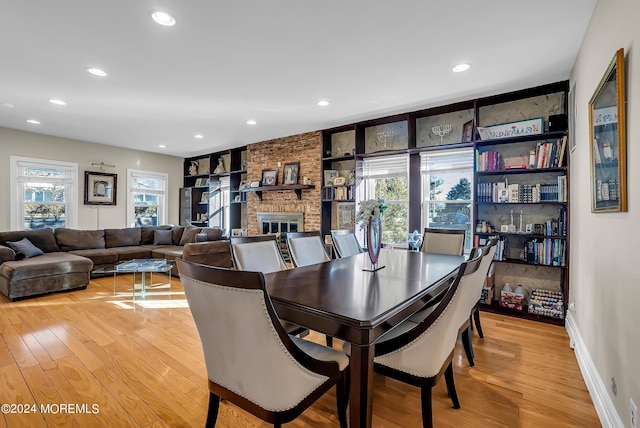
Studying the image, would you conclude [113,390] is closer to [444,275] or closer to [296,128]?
[444,275]

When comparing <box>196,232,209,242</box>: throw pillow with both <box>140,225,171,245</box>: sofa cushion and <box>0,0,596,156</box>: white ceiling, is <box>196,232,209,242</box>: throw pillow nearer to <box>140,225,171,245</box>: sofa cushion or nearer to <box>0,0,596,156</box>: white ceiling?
<box>140,225,171,245</box>: sofa cushion

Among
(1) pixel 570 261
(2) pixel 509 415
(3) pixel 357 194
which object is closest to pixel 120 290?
(3) pixel 357 194

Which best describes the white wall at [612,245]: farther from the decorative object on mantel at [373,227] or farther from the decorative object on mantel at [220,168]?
the decorative object on mantel at [220,168]

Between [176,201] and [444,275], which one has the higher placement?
[176,201]

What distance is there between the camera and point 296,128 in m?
5.24

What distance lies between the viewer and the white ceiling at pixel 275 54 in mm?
2141

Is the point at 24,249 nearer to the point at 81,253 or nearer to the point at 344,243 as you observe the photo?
the point at 81,253

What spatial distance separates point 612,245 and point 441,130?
2.89 meters

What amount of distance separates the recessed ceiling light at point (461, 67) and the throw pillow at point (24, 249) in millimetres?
5964

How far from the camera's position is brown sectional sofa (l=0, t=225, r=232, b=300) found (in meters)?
3.87

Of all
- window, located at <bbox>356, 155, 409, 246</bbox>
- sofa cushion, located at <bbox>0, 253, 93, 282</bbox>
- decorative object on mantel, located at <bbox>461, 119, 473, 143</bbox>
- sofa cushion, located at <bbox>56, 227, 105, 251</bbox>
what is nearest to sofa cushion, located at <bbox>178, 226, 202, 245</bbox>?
sofa cushion, located at <bbox>56, 227, 105, 251</bbox>

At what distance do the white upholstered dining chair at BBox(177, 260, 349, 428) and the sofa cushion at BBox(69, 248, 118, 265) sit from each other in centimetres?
499

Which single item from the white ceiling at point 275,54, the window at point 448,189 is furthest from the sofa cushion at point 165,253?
the window at point 448,189

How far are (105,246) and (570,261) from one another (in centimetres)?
712
